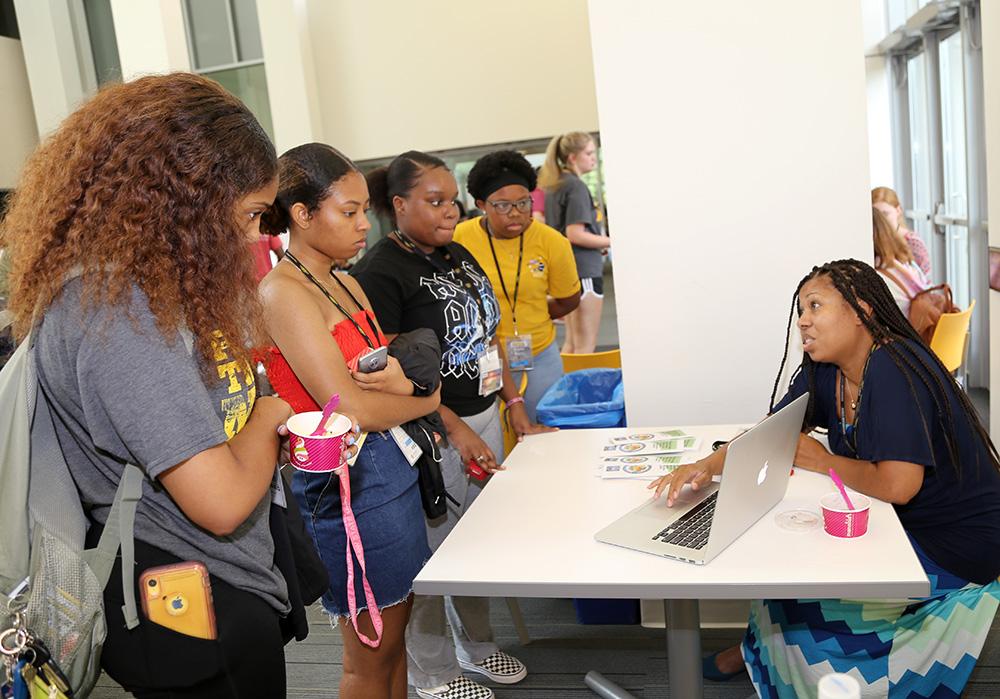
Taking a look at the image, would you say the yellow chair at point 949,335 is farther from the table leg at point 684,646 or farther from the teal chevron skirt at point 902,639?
the table leg at point 684,646

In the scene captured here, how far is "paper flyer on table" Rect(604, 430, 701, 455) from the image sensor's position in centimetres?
229

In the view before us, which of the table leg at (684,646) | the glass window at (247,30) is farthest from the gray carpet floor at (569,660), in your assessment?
the glass window at (247,30)

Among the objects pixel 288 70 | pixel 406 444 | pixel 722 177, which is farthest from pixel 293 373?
pixel 288 70

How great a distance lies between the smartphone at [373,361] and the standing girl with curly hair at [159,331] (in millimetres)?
516

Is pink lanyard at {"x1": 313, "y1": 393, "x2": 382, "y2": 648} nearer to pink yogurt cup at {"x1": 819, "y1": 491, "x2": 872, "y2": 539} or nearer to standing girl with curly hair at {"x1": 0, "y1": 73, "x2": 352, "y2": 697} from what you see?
standing girl with curly hair at {"x1": 0, "y1": 73, "x2": 352, "y2": 697}

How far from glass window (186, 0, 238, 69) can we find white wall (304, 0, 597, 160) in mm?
882

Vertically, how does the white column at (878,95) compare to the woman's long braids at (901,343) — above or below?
above

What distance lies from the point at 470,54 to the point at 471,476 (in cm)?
643

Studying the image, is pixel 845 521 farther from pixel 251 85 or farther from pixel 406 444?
pixel 251 85

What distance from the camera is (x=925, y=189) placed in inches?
276

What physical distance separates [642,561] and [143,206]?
106cm

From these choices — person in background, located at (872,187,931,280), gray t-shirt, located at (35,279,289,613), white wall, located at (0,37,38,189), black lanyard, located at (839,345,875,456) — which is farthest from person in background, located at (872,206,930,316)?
white wall, located at (0,37,38,189)

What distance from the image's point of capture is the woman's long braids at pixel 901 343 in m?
1.90

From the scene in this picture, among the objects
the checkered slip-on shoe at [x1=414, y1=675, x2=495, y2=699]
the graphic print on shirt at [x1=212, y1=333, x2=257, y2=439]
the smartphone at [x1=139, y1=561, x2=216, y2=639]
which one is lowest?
the checkered slip-on shoe at [x1=414, y1=675, x2=495, y2=699]
